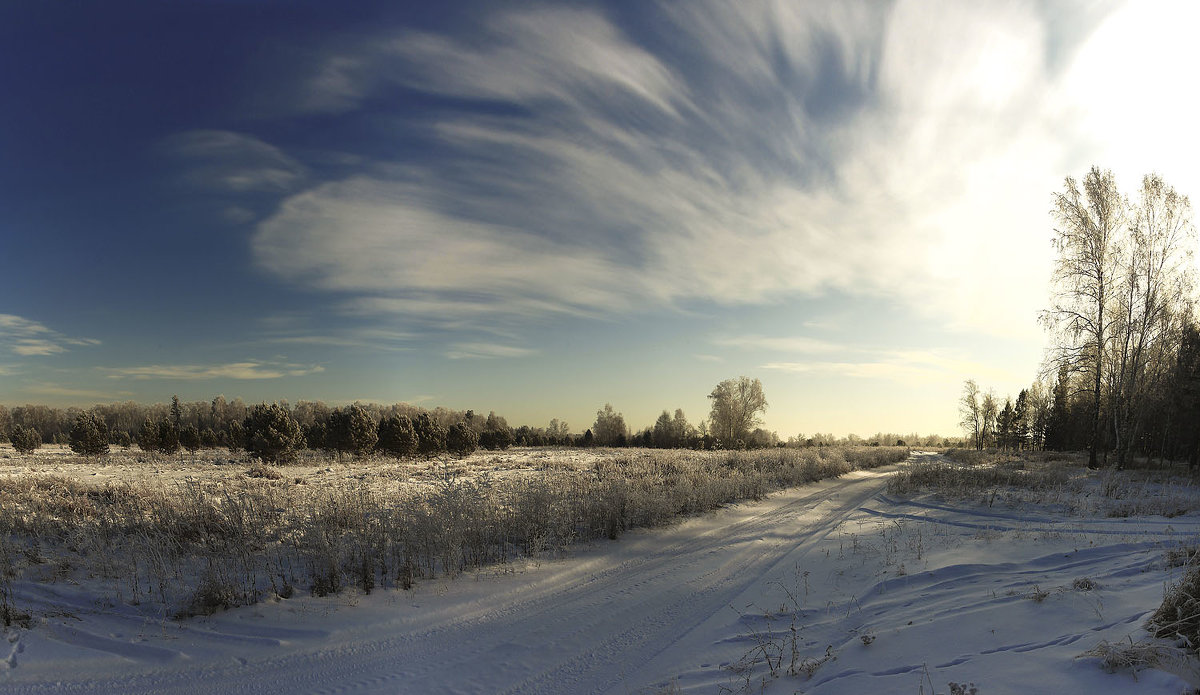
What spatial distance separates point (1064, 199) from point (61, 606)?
122 feet

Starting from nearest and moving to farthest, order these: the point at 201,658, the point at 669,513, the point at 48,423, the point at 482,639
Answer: the point at 201,658, the point at 482,639, the point at 669,513, the point at 48,423

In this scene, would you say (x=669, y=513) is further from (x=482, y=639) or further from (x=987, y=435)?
(x=987, y=435)

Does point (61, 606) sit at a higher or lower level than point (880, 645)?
lower

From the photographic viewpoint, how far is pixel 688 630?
654 centimetres

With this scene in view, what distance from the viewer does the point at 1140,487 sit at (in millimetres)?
17172

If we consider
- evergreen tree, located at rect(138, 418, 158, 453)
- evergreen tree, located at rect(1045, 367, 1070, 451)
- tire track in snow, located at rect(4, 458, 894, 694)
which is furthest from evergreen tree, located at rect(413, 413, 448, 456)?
evergreen tree, located at rect(1045, 367, 1070, 451)

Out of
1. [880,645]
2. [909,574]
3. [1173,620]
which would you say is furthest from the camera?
[909,574]

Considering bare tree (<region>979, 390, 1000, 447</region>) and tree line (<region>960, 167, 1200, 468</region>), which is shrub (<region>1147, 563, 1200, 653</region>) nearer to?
tree line (<region>960, 167, 1200, 468</region>)

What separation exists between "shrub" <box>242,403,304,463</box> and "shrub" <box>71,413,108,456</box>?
17.5 meters

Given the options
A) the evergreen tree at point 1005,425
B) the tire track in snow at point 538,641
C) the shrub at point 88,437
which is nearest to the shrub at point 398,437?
the shrub at point 88,437

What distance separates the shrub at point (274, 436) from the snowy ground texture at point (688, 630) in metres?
27.8

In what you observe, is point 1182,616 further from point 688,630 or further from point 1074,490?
point 1074,490

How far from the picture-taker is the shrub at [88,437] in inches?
1603

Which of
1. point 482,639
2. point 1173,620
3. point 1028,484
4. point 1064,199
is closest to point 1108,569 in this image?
point 1173,620
